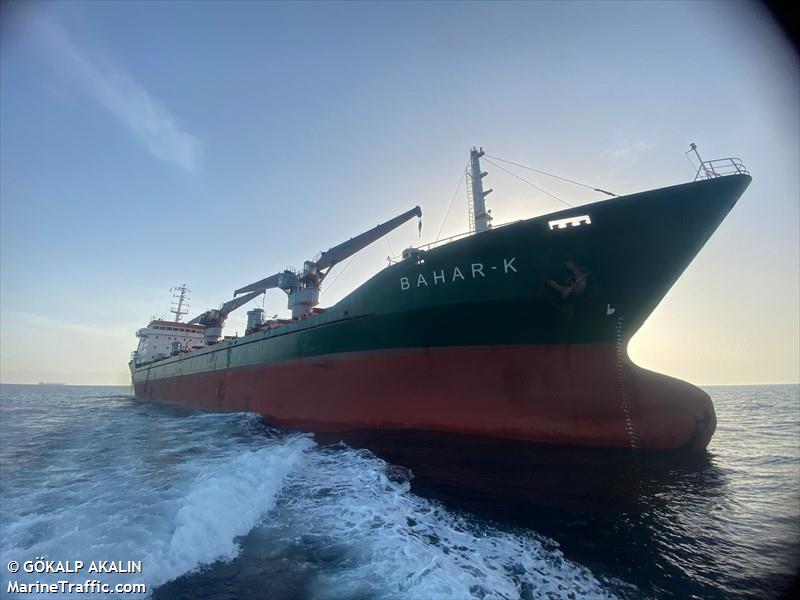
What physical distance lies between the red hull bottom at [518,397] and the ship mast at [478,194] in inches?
309

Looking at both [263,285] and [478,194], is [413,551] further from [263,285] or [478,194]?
[263,285]

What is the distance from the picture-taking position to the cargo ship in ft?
27.4

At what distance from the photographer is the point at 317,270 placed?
17.9m

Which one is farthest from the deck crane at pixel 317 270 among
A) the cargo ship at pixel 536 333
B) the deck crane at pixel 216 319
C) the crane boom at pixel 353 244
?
the deck crane at pixel 216 319

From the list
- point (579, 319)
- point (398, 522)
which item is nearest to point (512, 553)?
point (398, 522)

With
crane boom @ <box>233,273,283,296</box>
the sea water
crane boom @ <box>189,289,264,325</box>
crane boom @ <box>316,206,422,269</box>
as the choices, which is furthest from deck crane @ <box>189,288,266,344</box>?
the sea water

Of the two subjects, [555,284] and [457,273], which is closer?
[555,284]

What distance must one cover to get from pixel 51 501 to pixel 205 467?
2.38 meters

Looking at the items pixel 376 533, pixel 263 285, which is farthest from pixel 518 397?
pixel 263 285

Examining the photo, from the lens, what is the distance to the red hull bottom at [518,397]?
8.30 m

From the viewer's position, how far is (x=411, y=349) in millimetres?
10570

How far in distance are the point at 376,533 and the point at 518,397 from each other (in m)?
5.68

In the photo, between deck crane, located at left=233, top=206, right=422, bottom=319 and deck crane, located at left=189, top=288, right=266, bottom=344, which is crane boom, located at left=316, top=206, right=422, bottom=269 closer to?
deck crane, located at left=233, top=206, right=422, bottom=319

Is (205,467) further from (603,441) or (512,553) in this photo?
(603,441)
